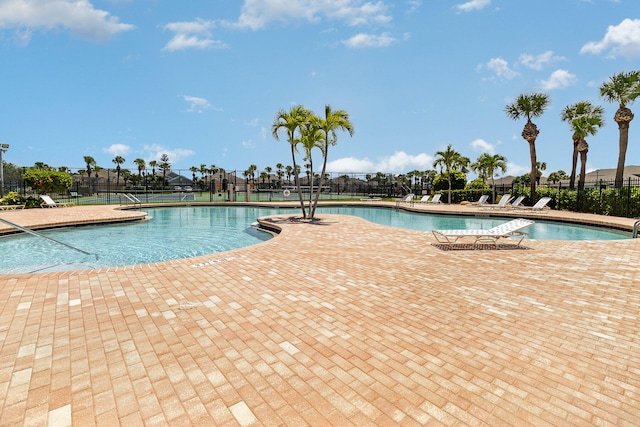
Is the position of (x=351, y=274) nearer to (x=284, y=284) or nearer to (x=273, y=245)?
(x=284, y=284)

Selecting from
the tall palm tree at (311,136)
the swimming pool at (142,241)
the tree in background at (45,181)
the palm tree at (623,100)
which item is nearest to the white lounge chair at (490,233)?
the swimming pool at (142,241)

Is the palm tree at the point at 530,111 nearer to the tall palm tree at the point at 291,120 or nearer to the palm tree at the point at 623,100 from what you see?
the palm tree at the point at 623,100

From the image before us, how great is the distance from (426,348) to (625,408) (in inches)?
47.9

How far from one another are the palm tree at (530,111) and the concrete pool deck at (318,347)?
69.9 feet

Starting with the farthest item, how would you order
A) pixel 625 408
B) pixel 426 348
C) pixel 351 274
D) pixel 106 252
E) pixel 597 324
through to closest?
1. pixel 106 252
2. pixel 351 274
3. pixel 597 324
4. pixel 426 348
5. pixel 625 408

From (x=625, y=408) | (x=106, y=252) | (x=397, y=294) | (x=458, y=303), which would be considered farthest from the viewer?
(x=106, y=252)

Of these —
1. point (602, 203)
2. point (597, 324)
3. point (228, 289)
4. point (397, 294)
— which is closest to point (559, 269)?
point (597, 324)

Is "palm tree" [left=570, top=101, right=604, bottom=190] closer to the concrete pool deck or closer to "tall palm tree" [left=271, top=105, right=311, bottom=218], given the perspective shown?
"tall palm tree" [left=271, top=105, right=311, bottom=218]

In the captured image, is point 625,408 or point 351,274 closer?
point 625,408

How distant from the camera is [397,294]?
13.3ft

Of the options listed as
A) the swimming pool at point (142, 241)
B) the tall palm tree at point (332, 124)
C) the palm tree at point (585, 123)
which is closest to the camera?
the swimming pool at point (142, 241)

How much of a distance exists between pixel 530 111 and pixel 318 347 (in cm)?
2601

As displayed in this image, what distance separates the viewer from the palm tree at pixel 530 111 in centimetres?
2220

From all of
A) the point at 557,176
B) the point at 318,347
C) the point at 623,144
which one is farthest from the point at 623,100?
the point at 557,176
